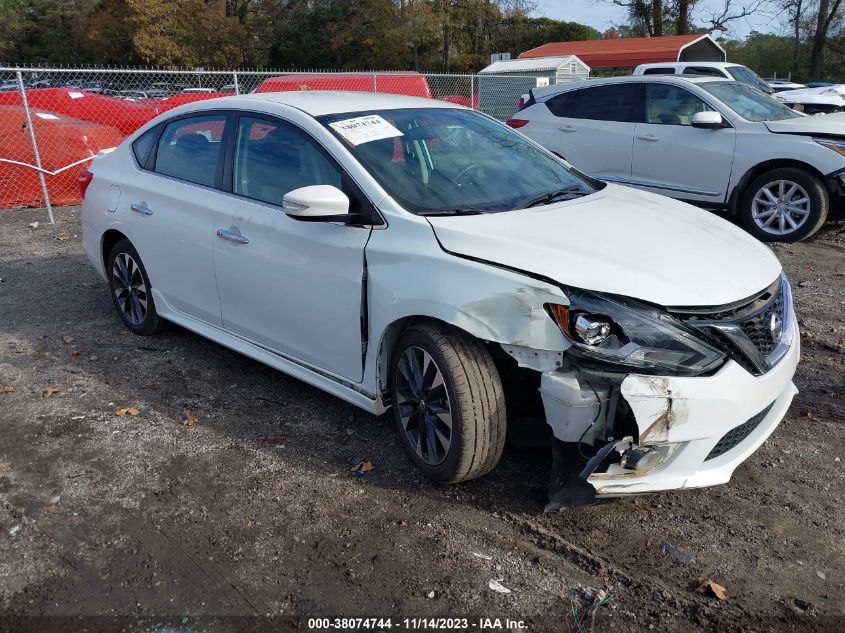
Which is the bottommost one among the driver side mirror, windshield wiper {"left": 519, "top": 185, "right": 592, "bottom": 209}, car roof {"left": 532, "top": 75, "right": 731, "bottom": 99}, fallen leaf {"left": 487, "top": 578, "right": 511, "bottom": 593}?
fallen leaf {"left": 487, "top": 578, "right": 511, "bottom": 593}

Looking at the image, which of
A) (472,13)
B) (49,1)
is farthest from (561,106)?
(49,1)

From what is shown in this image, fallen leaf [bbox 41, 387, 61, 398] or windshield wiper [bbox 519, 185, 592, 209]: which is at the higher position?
windshield wiper [bbox 519, 185, 592, 209]

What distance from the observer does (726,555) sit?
2900 mm

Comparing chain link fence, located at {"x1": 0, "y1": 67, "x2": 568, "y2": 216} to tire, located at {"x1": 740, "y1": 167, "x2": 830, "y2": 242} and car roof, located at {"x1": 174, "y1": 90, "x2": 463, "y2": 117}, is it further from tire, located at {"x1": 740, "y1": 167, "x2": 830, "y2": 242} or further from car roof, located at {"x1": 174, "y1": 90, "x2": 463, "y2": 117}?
tire, located at {"x1": 740, "y1": 167, "x2": 830, "y2": 242}

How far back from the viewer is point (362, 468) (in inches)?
141

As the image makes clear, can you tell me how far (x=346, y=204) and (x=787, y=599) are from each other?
2375mm

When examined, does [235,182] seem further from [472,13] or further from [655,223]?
[472,13]

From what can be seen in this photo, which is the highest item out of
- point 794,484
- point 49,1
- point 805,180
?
point 49,1

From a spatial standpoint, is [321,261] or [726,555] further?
[321,261]

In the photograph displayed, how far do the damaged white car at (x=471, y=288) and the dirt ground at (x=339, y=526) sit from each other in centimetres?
26

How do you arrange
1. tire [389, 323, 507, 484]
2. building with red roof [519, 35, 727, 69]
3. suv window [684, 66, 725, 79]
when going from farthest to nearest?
building with red roof [519, 35, 727, 69] < suv window [684, 66, 725, 79] < tire [389, 323, 507, 484]

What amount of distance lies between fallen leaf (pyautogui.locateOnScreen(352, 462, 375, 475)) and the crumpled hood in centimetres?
625

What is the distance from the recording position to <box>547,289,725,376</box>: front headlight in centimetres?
277

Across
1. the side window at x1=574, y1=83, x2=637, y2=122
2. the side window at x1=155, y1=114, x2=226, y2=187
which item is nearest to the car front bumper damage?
the side window at x1=155, y1=114, x2=226, y2=187
